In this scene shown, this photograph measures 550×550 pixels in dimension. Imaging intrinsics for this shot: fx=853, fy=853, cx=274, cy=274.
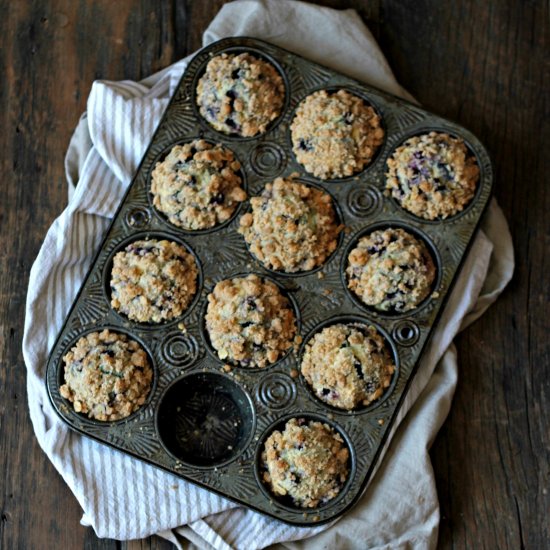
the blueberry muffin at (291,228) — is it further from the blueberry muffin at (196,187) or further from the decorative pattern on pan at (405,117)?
the decorative pattern on pan at (405,117)

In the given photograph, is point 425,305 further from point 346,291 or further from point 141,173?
point 141,173

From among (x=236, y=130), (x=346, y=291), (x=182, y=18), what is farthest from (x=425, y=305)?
(x=182, y=18)

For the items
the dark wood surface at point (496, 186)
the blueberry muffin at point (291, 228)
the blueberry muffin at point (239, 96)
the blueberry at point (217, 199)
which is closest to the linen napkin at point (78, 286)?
the dark wood surface at point (496, 186)

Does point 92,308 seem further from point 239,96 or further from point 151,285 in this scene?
point 239,96

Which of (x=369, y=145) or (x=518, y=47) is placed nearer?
(x=369, y=145)

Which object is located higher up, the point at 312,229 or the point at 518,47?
the point at 518,47

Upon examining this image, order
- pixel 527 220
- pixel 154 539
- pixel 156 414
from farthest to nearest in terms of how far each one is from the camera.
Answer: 1. pixel 527 220
2. pixel 154 539
3. pixel 156 414

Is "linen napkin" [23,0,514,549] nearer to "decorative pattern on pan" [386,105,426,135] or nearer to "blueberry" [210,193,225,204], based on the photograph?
"decorative pattern on pan" [386,105,426,135]
